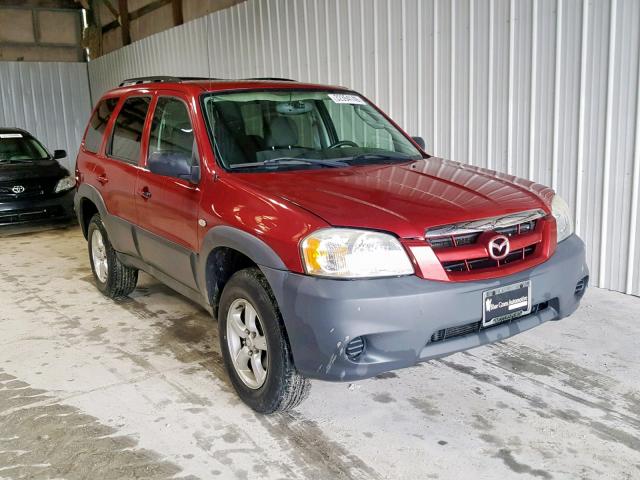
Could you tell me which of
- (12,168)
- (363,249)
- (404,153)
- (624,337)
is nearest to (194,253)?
(363,249)

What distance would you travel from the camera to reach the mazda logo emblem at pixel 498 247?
254 cm

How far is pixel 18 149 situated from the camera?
8.24 metres

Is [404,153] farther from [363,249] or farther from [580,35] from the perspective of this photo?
Answer: [580,35]

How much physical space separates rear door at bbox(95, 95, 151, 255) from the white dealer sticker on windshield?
1.21 meters

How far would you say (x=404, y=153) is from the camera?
12.2ft

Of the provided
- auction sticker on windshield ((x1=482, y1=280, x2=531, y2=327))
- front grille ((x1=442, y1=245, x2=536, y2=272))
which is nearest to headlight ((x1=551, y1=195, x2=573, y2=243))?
front grille ((x1=442, y1=245, x2=536, y2=272))

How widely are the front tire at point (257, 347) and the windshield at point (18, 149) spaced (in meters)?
6.34

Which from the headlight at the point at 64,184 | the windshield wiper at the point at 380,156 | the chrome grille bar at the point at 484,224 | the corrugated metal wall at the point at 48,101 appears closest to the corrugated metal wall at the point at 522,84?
the windshield wiper at the point at 380,156

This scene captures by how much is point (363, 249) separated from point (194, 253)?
47.1 inches

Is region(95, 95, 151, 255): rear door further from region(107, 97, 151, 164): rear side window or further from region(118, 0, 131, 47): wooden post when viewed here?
region(118, 0, 131, 47): wooden post

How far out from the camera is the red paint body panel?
8.07ft

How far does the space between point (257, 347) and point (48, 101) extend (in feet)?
41.4

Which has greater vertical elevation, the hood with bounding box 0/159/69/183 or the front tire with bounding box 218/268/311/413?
the hood with bounding box 0/159/69/183

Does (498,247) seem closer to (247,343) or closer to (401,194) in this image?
(401,194)
